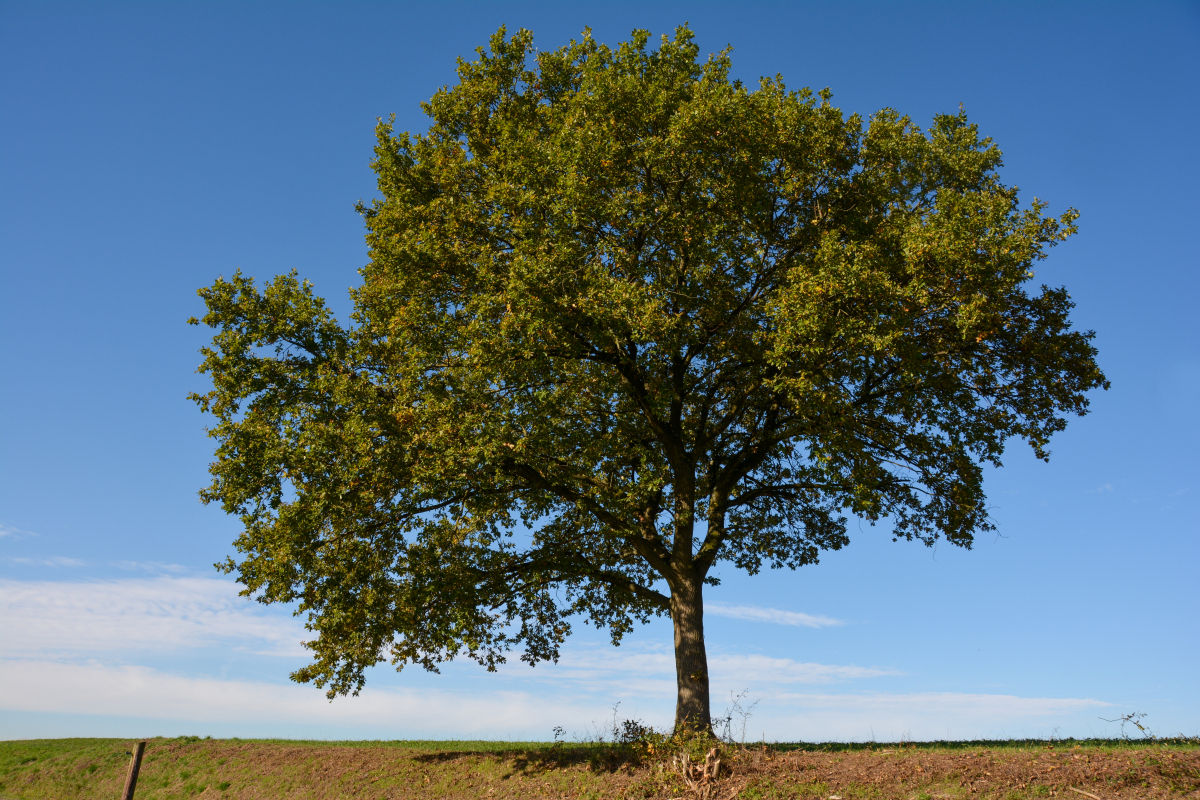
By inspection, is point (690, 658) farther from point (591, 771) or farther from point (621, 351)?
point (621, 351)

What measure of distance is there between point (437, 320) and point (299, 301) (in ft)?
12.1

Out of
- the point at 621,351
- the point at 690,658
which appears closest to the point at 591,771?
the point at 690,658

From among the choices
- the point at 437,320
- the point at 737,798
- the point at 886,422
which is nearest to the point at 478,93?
the point at 437,320

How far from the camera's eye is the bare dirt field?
12.6 metres

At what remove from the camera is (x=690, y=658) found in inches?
719

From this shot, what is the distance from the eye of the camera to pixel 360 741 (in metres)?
26.3

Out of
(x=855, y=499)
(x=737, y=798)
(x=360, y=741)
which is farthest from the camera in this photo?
(x=360, y=741)

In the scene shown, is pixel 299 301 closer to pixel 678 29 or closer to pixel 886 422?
pixel 678 29

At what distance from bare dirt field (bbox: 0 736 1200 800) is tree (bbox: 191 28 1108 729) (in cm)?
258

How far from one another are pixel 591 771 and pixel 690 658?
11.8ft

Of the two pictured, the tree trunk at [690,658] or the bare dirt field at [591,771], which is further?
the tree trunk at [690,658]

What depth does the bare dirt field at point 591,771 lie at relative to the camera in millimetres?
12641

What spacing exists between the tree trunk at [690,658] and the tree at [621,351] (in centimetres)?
8

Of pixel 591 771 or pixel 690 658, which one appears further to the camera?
pixel 690 658
